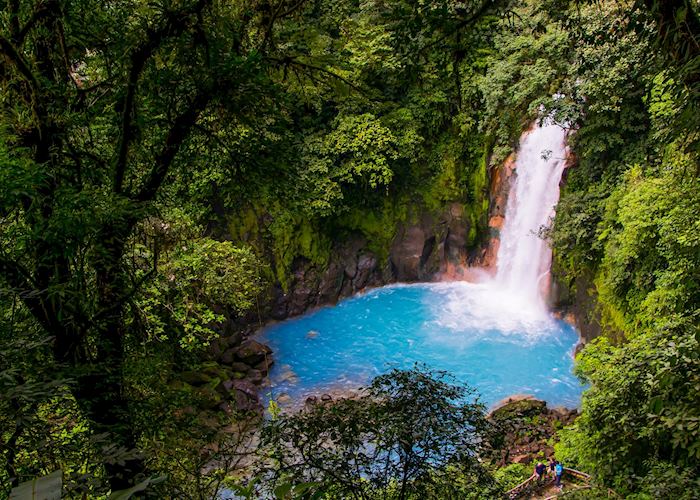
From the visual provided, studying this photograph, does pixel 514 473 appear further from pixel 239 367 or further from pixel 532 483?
pixel 239 367

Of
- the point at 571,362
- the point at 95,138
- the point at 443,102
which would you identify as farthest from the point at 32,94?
the point at 443,102

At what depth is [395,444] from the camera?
402cm

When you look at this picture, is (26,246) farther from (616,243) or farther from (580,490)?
(616,243)

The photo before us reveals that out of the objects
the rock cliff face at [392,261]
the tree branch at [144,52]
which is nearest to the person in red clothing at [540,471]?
the tree branch at [144,52]

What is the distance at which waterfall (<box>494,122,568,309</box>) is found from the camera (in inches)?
552

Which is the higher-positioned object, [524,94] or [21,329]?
[524,94]

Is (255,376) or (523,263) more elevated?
(523,263)

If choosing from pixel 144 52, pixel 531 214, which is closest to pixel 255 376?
pixel 531 214

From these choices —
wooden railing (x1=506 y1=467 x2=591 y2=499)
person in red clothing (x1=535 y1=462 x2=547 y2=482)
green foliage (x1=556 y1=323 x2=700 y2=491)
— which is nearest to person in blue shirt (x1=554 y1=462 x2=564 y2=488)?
wooden railing (x1=506 y1=467 x2=591 y2=499)

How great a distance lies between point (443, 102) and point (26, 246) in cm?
1413

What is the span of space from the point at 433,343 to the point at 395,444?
1002 cm

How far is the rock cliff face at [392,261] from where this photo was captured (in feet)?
52.8

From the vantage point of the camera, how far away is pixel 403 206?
657 inches

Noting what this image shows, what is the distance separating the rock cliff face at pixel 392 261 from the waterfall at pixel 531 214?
156cm
